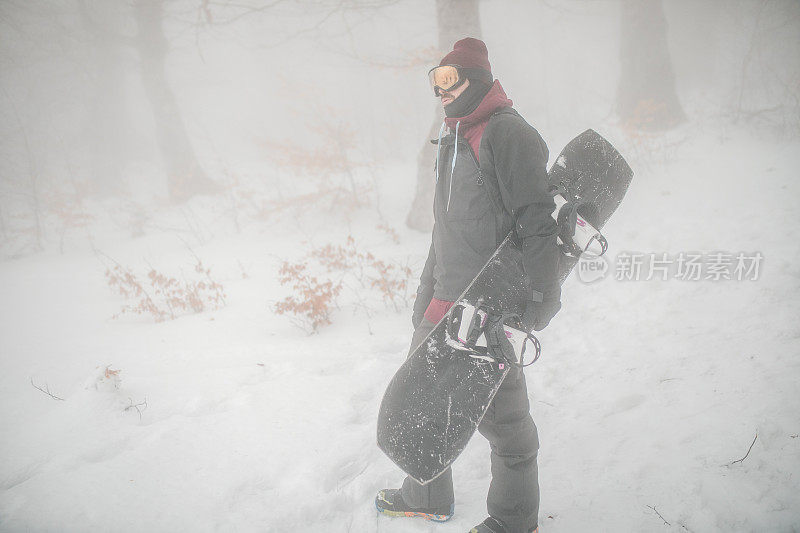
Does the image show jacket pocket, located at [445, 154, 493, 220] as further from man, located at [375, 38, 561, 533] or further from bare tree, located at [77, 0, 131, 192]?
bare tree, located at [77, 0, 131, 192]

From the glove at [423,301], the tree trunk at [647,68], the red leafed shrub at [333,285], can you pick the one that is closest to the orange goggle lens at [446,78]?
the glove at [423,301]

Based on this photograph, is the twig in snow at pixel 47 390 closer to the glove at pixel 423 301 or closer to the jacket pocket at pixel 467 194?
the glove at pixel 423 301

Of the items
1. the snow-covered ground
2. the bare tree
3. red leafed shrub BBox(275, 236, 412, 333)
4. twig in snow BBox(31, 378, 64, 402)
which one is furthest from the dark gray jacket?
the bare tree

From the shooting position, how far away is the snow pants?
1606 millimetres

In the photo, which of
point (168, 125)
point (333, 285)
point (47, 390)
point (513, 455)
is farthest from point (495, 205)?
point (168, 125)

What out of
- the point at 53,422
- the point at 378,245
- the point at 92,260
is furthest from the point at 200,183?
the point at 53,422

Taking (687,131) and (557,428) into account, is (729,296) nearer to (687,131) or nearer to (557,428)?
(557,428)

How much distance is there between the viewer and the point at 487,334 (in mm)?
1579

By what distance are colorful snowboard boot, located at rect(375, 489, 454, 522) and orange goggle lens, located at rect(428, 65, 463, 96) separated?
2168 mm

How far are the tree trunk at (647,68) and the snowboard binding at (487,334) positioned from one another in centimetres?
834

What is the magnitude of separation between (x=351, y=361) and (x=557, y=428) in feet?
5.78

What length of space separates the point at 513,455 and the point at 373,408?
52.4 inches

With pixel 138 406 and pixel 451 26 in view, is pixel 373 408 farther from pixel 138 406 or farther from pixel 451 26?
pixel 451 26

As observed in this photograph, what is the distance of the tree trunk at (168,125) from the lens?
11.3 m
